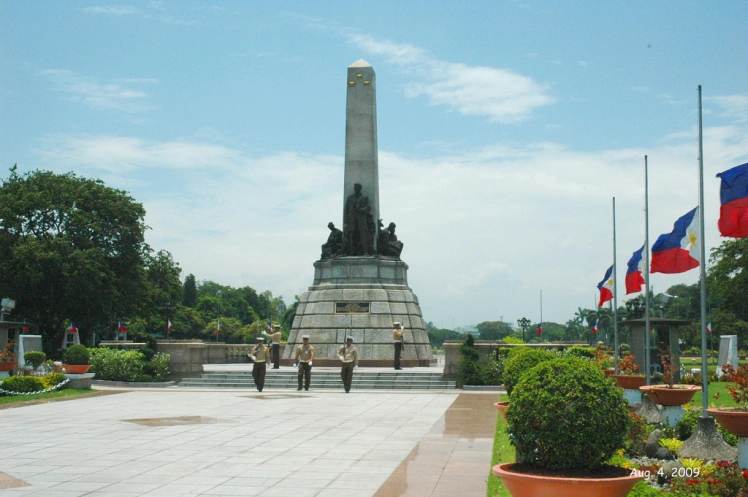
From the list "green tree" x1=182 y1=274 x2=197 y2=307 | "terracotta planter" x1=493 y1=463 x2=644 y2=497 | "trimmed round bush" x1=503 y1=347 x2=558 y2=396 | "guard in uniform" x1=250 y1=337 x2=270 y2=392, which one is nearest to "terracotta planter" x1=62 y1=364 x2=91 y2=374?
"guard in uniform" x1=250 y1=337 x2=270 y2=392

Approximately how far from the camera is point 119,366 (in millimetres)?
25328

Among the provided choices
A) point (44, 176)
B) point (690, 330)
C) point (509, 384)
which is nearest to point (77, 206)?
point (44, 176)

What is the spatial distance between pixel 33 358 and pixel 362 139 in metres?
14.0

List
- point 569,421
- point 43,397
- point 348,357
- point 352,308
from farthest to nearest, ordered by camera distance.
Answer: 1. point 352,308
2. point 348,357
3. point 43,397
4. point 569,421

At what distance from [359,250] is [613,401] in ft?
81.1

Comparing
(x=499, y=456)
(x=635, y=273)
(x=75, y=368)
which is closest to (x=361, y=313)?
(x=75, y=368)

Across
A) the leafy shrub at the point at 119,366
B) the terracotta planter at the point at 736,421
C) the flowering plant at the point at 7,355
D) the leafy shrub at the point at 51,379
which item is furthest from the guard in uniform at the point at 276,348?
the terracotta planter at the point at 736,421

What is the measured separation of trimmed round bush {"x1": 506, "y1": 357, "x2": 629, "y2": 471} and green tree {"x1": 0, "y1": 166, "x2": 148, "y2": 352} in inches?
1315

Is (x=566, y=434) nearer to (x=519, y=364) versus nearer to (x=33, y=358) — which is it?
(x=519, y=364)

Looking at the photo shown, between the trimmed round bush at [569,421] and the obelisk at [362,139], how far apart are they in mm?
24588

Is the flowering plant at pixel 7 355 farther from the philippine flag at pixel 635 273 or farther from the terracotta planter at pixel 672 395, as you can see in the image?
the terracotta planter at pixel 672 395

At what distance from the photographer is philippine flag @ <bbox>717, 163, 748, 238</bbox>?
32.9 feet

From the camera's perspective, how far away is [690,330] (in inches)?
2960

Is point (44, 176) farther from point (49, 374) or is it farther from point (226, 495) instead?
point (226, 495)
